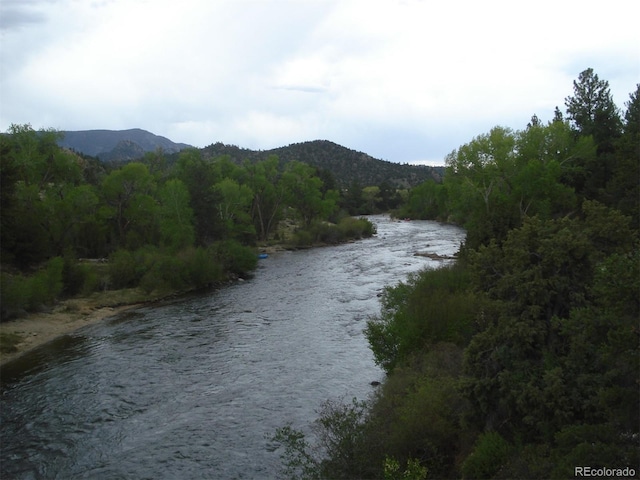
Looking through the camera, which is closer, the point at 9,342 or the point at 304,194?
the point at 9,342

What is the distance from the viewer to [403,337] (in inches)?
728

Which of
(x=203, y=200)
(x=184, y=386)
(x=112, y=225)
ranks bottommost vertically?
(x=184, y=386)

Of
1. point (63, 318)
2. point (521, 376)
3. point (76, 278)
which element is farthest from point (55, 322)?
point (521, 376)

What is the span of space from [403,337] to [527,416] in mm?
8570

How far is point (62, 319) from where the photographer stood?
3136 cm

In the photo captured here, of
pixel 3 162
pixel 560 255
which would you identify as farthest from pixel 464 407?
pixel 3 162

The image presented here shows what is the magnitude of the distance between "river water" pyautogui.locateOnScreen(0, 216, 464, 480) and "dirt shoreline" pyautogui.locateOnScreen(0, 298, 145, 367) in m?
0.97

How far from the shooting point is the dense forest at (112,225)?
35781mm

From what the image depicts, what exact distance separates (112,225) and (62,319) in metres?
19.9

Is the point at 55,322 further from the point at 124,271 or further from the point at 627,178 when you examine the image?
the point at 627,178

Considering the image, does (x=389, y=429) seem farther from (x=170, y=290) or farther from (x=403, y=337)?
(x=170, y=290)

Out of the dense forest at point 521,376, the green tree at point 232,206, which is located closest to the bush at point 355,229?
the green tree at point 232,206

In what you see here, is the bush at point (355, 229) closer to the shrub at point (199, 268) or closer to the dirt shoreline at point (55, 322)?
the shrub at point (199, 268)

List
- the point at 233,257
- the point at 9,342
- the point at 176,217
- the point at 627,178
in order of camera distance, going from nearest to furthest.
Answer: the point at 9,342 < the point at 627,178 < the point at 233,257 < the point at 176,217
